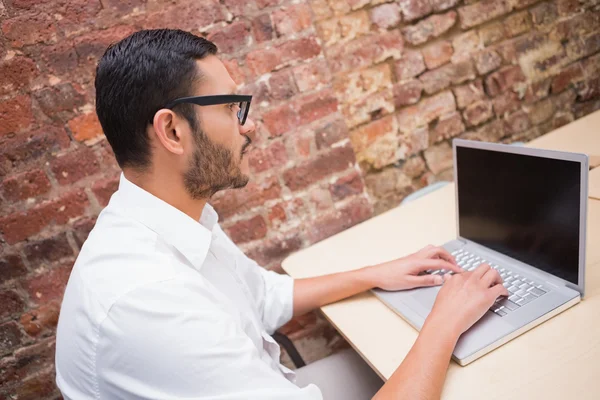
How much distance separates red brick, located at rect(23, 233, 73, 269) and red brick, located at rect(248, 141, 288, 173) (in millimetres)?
627

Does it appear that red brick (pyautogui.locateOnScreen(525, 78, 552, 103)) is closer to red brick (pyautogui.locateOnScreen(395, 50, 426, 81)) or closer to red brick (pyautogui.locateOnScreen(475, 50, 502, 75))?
red brick (pyautogui.locateOnScreen(475, 50, 502, 75))

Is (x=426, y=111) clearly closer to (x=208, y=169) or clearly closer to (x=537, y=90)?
(x=537, y=90)

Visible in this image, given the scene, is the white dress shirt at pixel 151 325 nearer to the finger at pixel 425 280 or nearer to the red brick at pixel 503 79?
the finger at pixel 425 280

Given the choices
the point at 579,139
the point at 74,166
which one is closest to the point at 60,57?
the point at 74,166

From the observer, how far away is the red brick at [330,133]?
4.89 ft

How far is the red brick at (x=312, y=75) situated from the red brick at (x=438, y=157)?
581mm

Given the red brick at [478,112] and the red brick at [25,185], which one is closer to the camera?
the red brick at [25,185]

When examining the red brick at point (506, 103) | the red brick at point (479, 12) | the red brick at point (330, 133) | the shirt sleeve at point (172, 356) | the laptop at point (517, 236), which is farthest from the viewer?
the red brick at point (506, 103)

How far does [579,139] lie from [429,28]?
679 millimetres

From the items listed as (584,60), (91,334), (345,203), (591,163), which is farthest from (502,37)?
(91,334)

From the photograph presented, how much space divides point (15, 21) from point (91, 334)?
0.96 meters

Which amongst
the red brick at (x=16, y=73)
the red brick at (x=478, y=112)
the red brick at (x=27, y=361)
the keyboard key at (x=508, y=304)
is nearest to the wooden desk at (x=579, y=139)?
the red brick at (x=478, y=112)

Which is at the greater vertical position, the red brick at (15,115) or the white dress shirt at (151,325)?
the red brick at (15,115)

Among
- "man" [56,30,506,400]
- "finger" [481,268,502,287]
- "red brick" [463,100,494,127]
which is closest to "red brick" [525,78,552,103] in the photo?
"red brick" [463,100,494,127]
